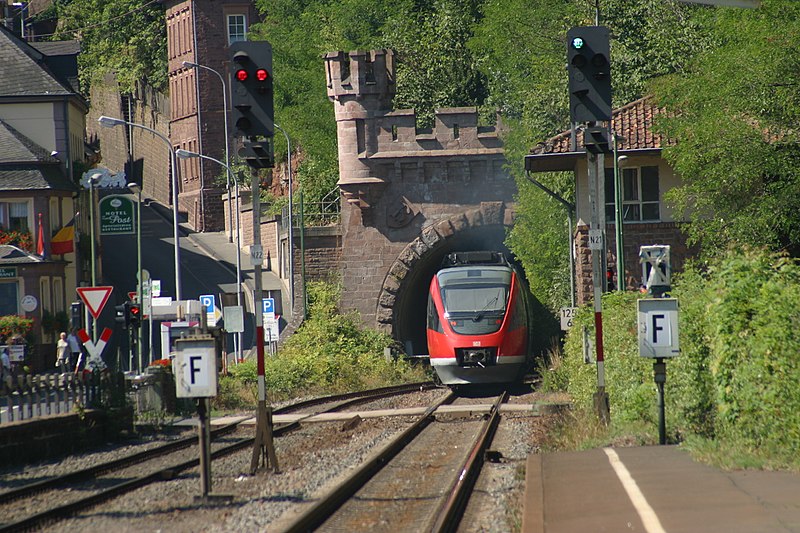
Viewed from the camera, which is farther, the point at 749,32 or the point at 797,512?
the point at 749,32

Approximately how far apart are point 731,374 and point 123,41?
84.2 meters

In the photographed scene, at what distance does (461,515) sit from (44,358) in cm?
3725

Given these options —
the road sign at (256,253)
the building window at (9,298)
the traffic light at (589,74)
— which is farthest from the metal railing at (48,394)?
the building window at (9,298)

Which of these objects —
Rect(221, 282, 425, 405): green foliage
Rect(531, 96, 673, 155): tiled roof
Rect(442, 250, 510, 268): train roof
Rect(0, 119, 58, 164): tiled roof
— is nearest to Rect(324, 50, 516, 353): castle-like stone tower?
Rect(221, 282, 425, 405): green foliage

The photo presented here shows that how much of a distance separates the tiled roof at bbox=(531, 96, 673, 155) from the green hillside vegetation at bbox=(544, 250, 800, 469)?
58.3ft

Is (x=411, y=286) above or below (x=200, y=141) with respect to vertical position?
below

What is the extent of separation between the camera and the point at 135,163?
291ft

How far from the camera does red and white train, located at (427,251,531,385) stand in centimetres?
3272

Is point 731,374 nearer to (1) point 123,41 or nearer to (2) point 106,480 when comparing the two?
→ (2) point 106,480

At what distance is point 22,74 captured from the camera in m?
52.4

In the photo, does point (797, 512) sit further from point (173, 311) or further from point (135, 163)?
point (135, 163)

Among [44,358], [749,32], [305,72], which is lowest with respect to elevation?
[44,358]

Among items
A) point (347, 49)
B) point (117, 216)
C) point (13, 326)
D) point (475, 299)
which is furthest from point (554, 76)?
point (347, 49)

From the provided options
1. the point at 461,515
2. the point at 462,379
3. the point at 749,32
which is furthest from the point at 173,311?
the point at 461,515
